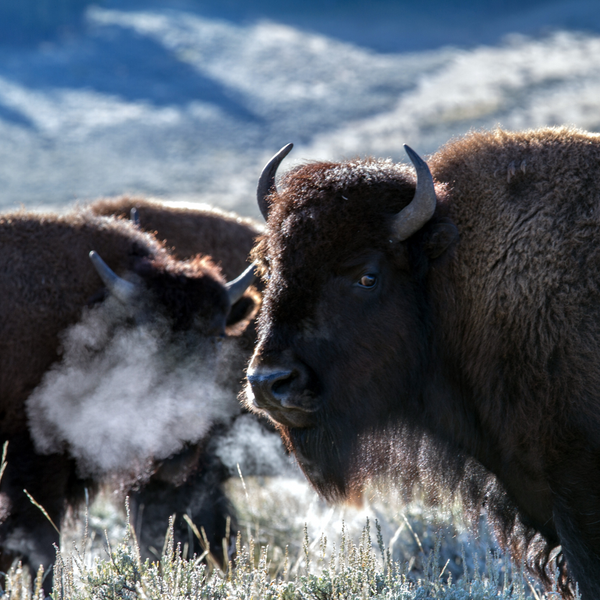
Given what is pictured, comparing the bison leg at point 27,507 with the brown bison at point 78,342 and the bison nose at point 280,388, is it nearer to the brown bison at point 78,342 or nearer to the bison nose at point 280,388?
the brown bison at point 78,342

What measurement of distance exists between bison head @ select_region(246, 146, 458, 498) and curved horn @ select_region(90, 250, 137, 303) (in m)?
1.66

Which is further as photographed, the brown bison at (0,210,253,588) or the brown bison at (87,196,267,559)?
the brown bison at (87,196,267,559)

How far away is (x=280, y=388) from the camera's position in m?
2.48

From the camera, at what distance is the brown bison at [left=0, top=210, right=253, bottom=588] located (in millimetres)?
3816

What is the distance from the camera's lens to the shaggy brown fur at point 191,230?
567 centimetres

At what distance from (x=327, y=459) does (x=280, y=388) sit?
0.50 metres

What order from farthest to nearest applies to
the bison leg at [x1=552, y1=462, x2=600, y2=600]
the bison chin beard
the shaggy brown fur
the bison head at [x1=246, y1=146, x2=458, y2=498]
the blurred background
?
1. the blurred background
2. the shaggy brown fur
3. the bison chin beard
4. the bison head at [x1=246, y1=146, x2=458, y2=498]
5. the bison leg at [x1=552, y1=462, x2=600, y2=600]

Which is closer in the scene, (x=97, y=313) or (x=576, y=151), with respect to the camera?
(x=576, y=151)

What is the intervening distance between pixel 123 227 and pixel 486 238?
9.31ft

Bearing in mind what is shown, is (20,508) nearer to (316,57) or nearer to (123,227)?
(123,227)

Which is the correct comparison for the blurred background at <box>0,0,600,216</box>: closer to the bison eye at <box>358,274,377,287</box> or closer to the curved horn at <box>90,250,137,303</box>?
the curved horn at <box>90,250,137,303</box>

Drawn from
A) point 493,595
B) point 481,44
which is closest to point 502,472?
point 493,595

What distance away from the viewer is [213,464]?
16.7 feet

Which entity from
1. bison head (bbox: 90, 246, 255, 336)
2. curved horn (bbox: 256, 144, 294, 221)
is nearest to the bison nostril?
curved horn (bbox: 256, 144, 294, 221)
